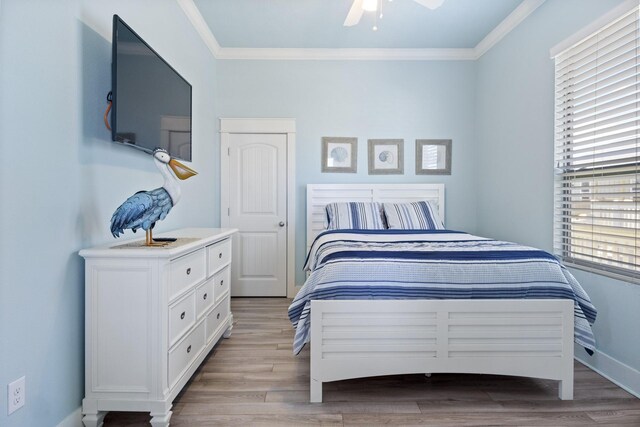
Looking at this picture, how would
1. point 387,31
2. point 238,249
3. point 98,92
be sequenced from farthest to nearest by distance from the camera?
point 238,249 < point 387,31 < point 98,92

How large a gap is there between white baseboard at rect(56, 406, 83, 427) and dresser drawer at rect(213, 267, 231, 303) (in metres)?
0.96

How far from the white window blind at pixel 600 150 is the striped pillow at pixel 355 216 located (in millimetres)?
1465

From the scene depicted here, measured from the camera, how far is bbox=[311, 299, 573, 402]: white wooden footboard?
5.91 feet

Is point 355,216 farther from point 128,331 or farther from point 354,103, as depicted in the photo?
point 128,331

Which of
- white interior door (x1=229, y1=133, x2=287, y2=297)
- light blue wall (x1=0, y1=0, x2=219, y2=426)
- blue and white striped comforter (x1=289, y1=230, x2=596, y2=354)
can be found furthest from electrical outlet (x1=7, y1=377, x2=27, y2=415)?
white interior door (x1=229, y1=133, x2=287, y2=297)

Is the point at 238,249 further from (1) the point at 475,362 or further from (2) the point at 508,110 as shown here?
(2) the point at 508,110

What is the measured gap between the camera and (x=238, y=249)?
3.88 metres

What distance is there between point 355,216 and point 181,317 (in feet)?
6.62

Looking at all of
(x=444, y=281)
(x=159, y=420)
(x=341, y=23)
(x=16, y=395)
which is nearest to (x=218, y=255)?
(x=159, y=420)

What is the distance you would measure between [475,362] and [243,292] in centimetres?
268

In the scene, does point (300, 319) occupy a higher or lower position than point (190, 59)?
lower

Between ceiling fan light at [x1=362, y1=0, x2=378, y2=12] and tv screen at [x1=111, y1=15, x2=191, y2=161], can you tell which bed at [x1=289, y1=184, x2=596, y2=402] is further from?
ceiling fan light at [x1=362, y1=0, x2=378, y2=12]

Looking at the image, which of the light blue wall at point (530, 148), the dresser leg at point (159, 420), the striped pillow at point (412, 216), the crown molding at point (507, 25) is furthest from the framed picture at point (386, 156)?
the dresser leg at point (159, 420)

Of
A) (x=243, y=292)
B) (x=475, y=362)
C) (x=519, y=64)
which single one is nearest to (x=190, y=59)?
(x=243, y=292)
